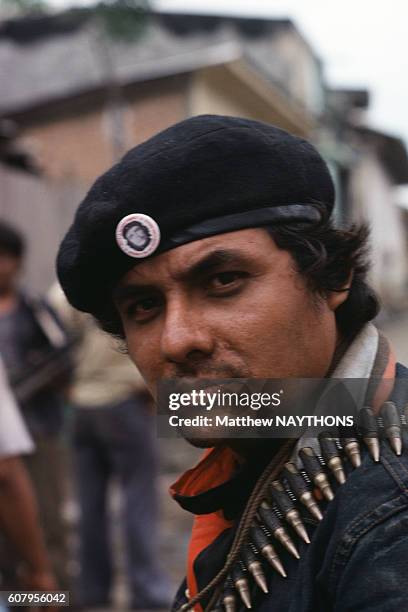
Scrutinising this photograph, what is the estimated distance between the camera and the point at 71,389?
462 centimetres

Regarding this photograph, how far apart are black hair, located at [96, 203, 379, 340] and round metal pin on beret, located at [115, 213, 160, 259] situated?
7.0 inches

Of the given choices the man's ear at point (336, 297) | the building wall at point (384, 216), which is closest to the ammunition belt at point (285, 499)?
the man's ear at point (336, 297)

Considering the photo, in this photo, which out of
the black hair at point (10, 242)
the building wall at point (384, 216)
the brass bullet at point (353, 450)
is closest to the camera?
the brass bullet at point (353, 450)

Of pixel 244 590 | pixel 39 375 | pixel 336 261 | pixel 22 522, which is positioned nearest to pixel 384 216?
pixel 39 375

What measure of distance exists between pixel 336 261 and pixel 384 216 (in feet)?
105

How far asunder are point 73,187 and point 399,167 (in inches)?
878

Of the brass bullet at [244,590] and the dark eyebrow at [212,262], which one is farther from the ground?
the dark eyebrow at [212,262]

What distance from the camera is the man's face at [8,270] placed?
14.8 ft

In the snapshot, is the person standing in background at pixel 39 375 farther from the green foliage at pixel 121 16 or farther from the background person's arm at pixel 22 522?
the green foliage at pixel 121 16

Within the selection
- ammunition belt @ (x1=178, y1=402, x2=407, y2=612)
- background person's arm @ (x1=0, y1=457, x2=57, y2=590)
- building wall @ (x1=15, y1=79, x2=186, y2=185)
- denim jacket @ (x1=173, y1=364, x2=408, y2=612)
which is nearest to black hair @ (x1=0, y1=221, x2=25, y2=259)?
background person's arm @ (x1=0, y1=457, x2=57, y2=590)

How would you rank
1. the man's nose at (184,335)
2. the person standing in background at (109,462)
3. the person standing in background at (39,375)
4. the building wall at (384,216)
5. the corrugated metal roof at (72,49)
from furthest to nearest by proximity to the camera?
the building wall at (384,216), the corrugated metal roof at (72,49), the person standing in background at (109,462), the person standing in background at (39,375), the man's nose at (184,335)

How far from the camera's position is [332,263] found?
142cm

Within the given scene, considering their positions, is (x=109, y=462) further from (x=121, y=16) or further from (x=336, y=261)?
(x=121, y=16)

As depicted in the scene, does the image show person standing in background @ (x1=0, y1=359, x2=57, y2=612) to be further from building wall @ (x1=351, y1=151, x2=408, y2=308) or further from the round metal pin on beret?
building wall @ (x1=351, y1=151, x2=408, y2=308)
